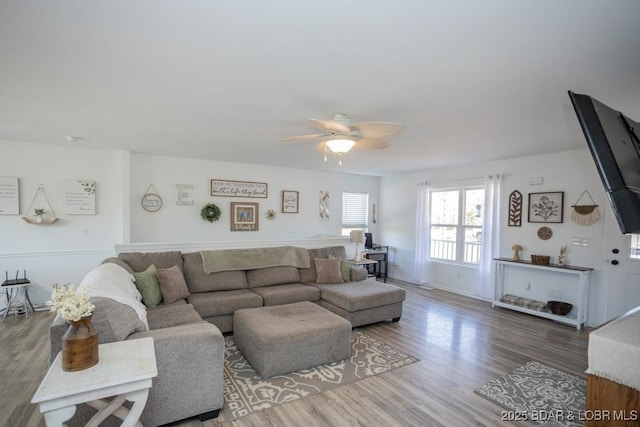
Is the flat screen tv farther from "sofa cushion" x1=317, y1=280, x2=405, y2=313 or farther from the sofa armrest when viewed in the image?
"sofa cushion" x1=317, y1=280, x2=405, y2=313

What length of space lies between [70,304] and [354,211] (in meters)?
6.21

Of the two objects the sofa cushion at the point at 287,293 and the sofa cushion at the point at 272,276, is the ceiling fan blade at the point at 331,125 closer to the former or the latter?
the sofa cushion at the point at 287,293

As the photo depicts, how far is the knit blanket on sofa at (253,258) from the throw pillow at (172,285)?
Result: 1.31 feet

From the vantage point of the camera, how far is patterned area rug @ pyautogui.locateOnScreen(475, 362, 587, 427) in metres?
2.31

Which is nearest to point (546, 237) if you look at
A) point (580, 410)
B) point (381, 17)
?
point (580, 410)

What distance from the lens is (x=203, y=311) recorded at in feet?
11.7

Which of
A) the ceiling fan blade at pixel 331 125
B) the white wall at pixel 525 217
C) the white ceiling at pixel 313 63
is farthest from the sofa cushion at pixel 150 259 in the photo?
the white wall at pixel 525 217

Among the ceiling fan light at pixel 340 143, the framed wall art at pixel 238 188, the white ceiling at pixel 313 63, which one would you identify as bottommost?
the framed wall art at pixel 238 188

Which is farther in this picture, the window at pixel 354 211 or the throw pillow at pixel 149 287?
the window at pixel 354 211

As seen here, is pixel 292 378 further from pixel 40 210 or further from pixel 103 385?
pixel 40 210

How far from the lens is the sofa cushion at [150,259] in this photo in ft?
12.4

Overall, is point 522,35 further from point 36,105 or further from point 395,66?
point 36,105

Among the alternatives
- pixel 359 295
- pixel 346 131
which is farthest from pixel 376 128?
pixel 359 295

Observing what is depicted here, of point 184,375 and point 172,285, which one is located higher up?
point 172,285
